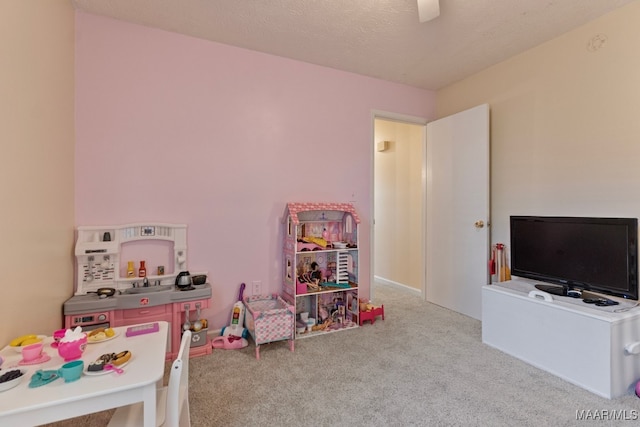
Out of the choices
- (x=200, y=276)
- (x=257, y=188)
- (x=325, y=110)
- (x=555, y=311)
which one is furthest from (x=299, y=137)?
(x=555, y=311)

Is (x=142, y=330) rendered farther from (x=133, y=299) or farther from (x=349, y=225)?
(x=349, y=225)

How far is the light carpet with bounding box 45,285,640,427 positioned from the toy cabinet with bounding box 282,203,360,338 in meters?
0.30

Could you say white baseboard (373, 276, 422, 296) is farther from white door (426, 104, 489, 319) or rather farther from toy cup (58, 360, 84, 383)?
toy cup (58, 360, 84, 383)

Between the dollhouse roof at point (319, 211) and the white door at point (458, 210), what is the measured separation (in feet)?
3.60

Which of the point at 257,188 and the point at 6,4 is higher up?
the point at 6,4

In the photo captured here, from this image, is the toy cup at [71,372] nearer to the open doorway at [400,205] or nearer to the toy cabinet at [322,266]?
the toy cabinet at [322,266]

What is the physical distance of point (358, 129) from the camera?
11.2 ft

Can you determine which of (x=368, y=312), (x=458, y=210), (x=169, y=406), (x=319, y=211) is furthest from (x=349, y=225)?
(x=169, y=406)

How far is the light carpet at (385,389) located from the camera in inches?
67.2

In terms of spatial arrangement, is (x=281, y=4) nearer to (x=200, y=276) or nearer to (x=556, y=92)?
(x=200, y=276)

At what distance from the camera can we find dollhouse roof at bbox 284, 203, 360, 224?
2881mm

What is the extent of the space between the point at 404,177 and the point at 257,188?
2.34 m

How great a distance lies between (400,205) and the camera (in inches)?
177

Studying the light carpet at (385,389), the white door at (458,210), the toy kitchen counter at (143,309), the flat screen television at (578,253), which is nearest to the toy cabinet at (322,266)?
the light carpet at (385,389)
